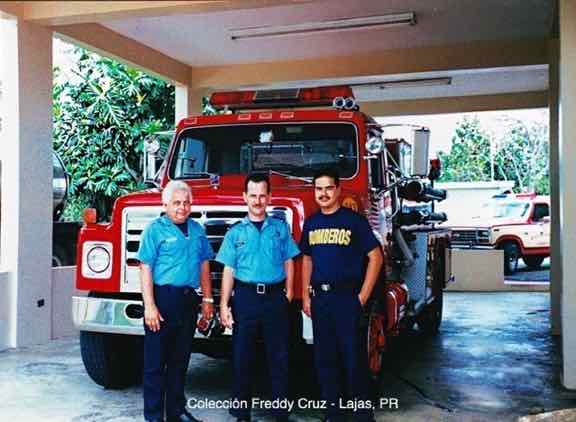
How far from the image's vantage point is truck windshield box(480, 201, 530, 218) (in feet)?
57.3

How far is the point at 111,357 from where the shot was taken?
5.65 m

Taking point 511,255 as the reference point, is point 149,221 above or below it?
above

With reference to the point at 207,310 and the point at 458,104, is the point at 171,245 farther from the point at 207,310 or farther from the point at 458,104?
the point at 458,104

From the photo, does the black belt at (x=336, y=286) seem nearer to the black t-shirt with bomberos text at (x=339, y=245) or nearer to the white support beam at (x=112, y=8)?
the black t-shirt with bomberos text at (x=339, y=245)

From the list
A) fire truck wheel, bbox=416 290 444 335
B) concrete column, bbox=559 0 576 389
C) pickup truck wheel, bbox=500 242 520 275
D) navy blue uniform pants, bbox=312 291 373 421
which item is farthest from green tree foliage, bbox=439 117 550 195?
navy blue uniform pants, bbox=312 291 373 421

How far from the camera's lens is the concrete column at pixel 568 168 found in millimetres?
5621

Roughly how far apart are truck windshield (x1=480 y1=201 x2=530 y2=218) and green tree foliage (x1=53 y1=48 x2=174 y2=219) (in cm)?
836

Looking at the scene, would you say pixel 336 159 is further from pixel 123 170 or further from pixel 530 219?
pixel 530 219

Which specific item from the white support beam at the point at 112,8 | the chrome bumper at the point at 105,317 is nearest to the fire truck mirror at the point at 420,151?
the white support beam at the point at 112,8

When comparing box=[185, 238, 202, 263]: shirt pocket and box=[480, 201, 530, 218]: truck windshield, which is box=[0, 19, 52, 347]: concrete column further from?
box=[480, 201, 530, 218]: truck windshield

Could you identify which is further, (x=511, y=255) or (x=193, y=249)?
(x=511, y=255)

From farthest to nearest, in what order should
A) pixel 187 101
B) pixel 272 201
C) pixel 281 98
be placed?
pixel 187 101 → pixel 281 98 → pixel 272 201

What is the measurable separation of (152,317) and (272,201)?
118 centimetres

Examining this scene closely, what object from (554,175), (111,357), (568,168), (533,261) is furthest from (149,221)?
(533,261)
